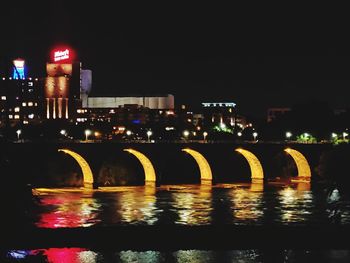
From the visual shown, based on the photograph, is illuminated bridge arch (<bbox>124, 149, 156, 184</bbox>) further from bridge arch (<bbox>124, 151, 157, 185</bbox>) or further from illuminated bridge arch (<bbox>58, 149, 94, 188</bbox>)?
illuminated bridge arch (<bbox>58, 149, 94, 188</bbox>)

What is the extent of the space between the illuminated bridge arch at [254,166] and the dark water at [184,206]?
33.9 feet

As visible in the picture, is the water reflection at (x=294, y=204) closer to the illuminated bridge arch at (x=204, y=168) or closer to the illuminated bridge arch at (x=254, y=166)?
the illuminated bridge arch at (x=254, y=166)

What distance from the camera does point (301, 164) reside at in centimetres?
9819

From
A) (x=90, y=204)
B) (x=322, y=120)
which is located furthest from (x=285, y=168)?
(x=90, y=204)

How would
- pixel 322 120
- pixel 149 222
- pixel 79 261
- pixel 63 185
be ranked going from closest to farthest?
pixel 79 261
pixel 149 222
pixel 63 185
pixel 322 120

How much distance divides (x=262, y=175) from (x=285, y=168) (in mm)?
14713

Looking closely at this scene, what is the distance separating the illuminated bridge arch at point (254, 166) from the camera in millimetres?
92500

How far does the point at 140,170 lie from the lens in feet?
304

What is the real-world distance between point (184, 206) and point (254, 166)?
35.2 meters

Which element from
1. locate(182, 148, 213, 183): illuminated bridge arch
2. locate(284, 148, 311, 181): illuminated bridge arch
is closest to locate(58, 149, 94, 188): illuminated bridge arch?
locate(182, 148, 213, 183): illuminated bridge arch

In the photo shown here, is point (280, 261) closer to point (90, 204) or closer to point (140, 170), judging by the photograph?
point (90, 204)

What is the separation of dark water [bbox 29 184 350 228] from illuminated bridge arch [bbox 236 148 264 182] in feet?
33.9

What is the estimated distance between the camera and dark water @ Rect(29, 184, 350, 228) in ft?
168

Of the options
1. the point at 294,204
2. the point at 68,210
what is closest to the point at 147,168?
the point at 294,204
